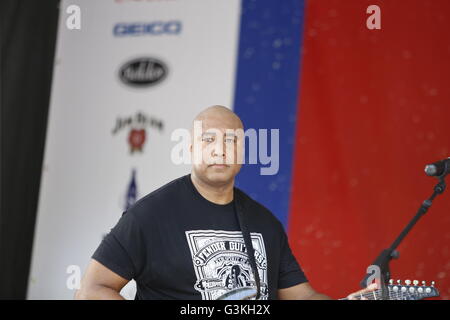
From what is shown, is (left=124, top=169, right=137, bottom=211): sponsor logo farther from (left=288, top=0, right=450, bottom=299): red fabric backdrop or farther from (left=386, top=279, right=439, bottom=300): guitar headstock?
(left=386, top=279, right=439, bottom=300): guitar headstock

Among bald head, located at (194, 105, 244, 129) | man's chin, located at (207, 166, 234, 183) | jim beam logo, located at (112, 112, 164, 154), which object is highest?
jim beam logo, located at (112, 112, 164, 154)

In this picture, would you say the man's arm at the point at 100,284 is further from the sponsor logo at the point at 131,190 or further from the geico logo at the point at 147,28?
the geico logo at the point at 147,28

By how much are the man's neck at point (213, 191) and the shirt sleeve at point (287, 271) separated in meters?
0.30

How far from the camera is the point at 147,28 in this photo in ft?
13.5

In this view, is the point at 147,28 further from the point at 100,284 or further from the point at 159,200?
the point at 100,284

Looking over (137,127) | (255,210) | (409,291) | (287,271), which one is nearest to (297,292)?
(287,271)

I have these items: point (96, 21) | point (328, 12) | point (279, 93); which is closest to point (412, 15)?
point (328, 12)

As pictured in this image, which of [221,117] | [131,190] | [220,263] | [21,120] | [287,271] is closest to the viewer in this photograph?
[220,263]

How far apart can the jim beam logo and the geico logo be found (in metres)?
0.55

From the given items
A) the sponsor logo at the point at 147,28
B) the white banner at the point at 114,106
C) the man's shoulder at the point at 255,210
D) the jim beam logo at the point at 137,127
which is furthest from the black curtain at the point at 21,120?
the man's shoulder at the point at 255,210

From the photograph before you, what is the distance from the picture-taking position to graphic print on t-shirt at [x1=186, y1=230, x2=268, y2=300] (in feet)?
6.97

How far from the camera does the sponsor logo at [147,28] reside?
13.4ft

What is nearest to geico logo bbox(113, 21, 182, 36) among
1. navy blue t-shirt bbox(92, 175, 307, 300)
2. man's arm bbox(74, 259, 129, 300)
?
navy blue t-shirt bbox(92, 175, 307, 300)

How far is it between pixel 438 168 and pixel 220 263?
2.63 feet
